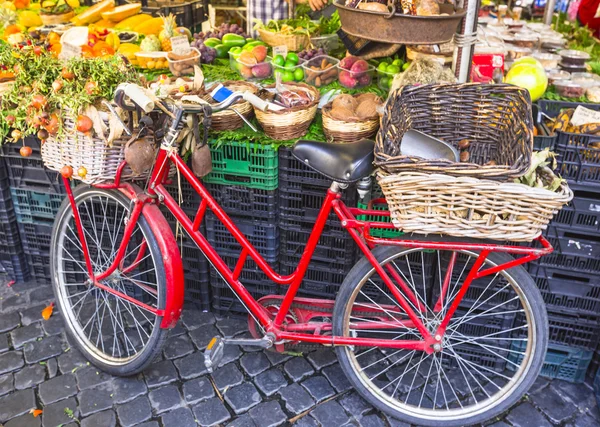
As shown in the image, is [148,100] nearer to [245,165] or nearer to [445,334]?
[245,165]

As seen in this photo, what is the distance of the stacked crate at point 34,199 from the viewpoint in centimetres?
361

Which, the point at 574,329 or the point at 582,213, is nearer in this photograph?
the point at 582,213

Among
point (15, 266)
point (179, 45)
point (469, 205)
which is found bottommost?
point (15, 266)

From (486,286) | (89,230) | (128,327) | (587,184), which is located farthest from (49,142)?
(587,184)

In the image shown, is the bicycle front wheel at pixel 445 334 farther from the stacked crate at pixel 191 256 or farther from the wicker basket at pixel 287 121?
the stacked crate at pixel 191 256

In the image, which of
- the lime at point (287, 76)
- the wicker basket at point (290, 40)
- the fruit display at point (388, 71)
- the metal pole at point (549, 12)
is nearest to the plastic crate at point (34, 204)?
the lime at point (287, 76)

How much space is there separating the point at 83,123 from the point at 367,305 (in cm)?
171

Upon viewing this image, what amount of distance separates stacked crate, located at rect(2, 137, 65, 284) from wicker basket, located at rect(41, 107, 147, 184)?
80 cm

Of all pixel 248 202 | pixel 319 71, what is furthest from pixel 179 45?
pixel 248 202

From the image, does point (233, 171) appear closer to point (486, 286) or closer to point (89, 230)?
point (89, 230)

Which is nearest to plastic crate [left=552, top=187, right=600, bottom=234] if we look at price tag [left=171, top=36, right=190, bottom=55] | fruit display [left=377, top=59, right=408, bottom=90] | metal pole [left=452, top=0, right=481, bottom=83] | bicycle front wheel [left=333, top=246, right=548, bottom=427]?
bicycle front wheel [left=333, top=246, right=548, bottom=427]

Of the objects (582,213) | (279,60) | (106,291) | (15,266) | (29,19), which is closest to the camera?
(582,213)

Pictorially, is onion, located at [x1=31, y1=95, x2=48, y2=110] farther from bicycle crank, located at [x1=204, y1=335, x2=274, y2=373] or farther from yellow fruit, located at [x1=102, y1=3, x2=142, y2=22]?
yellow fruit, located at [x1=102, y1=3, x2=142, y2=22]

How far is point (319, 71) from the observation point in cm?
367
